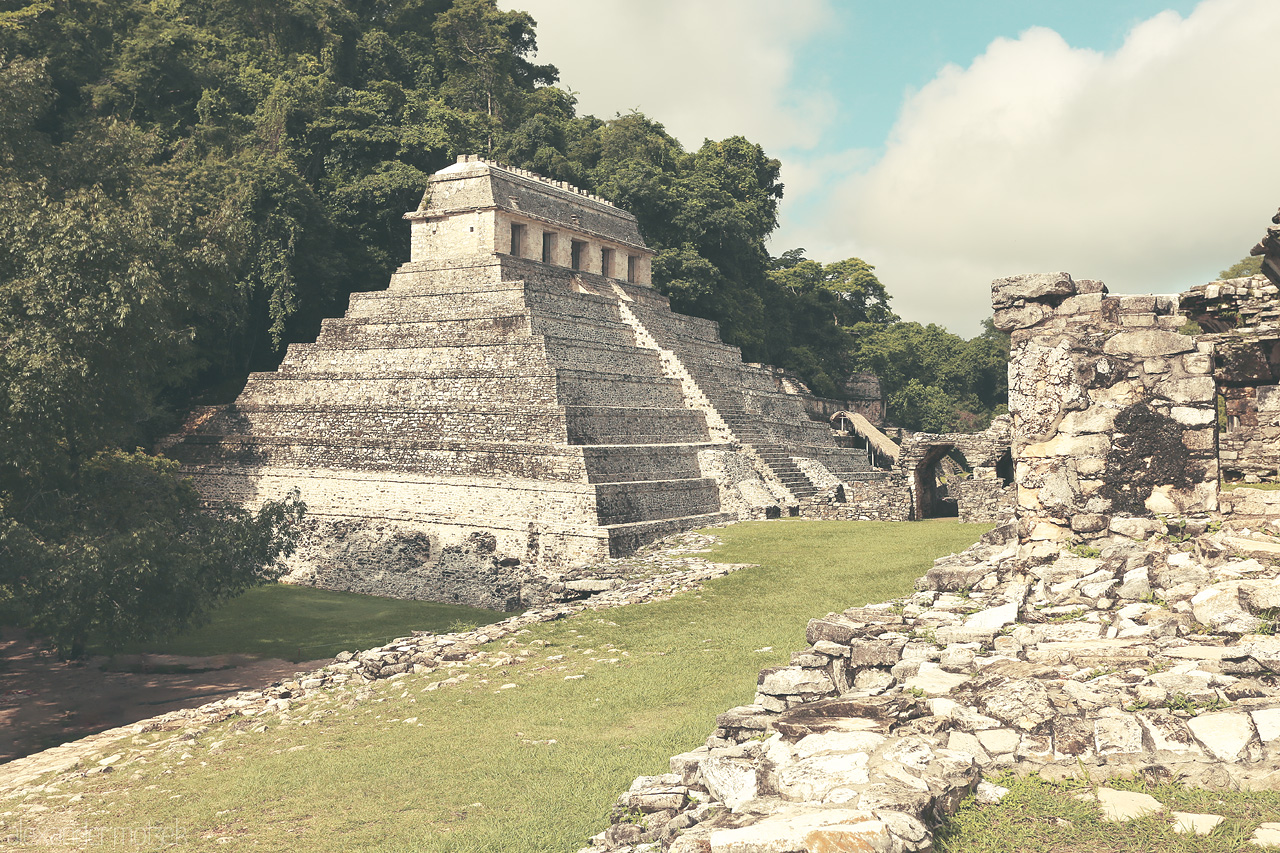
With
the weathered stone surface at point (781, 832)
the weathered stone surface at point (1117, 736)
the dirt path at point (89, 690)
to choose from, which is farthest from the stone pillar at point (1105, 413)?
the dirt path at point (89, 690)

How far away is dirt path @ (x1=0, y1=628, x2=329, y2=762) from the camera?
1102 centimetres

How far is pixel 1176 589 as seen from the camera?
632cm

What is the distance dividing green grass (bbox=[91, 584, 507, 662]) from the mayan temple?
1707mm

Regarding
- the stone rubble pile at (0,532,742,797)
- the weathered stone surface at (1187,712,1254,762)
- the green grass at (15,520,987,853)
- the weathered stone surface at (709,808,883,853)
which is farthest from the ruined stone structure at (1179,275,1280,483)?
the weathered stone surface at (709,808,883,853)

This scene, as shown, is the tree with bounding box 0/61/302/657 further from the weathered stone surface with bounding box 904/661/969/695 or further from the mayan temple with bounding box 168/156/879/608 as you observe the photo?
the weathered stone surface with bounding box 904/661/969/695

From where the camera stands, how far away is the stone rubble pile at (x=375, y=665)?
8.80 m

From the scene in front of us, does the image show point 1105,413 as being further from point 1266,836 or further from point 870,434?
point 870,434

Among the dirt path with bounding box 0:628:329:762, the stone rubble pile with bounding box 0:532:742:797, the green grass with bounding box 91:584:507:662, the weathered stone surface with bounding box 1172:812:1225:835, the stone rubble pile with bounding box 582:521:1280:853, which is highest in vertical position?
the stone rubble pile with bounding box 582:521:1280:853

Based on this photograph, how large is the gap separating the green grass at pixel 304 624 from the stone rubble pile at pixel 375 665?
290 cm

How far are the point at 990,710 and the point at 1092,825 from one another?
90cm

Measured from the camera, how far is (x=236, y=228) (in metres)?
19.0

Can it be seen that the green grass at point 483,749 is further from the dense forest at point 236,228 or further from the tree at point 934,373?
the tree at point 934,373

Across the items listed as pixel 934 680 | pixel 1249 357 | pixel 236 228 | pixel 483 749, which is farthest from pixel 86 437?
pixel 1249 357

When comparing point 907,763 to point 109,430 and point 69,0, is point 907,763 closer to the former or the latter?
point 109,430
